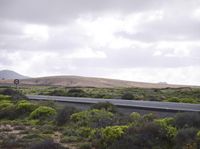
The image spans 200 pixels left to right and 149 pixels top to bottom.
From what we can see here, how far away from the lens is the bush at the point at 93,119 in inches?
787

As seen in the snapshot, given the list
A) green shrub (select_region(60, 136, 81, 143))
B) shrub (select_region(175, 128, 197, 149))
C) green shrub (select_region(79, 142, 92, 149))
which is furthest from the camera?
green shrub (select_region(60, 136, 81, 143))

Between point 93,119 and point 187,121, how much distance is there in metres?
6.66

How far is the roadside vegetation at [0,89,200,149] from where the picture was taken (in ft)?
49.8

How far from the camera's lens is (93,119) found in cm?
2233

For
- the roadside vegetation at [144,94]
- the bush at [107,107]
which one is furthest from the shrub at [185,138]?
the roadside vegetation at [144,94]

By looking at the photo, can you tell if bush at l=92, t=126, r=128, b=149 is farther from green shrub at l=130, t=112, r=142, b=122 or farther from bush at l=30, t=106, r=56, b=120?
bush at l=30, t=106, r=56, b=120

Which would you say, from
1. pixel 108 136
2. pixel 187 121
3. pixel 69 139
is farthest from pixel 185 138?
pixel 69 139

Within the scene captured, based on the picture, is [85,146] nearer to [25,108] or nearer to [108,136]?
[108,136]

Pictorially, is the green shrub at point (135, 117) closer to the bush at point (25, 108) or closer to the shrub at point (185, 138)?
the shrub at point (185, 138)

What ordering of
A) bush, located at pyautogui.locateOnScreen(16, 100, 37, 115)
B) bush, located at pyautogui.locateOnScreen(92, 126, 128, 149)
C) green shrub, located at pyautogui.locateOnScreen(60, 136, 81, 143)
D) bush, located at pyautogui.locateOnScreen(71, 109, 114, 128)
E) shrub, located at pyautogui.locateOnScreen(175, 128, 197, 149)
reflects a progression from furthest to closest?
bush, located at pyautogui.locateOnScreen(16, 100, 37, 115) < bush, located at pyautogui.locateOnScreen(71, 109, 114, 128) < green shrub, located at pyautogui.locateOnScreen(60, 136, 81, 143) < bush, located at pyautogui.locateOnScreen(92, 126, 128, 149) < shrub, located at pyautogui.locateOnScreen(175, 128, 197, 149)

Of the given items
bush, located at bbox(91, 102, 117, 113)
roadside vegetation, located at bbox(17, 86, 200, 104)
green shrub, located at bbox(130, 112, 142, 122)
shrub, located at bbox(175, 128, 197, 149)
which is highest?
roadside vegetation, located at bbox(17, 86, 200, 104)

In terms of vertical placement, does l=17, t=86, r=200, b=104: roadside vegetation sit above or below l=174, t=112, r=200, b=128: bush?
above

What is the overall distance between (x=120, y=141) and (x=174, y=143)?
75.2 inches

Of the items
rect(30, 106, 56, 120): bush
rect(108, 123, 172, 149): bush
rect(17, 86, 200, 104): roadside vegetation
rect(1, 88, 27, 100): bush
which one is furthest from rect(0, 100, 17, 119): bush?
rect(108, 123, 172, 149): bush
